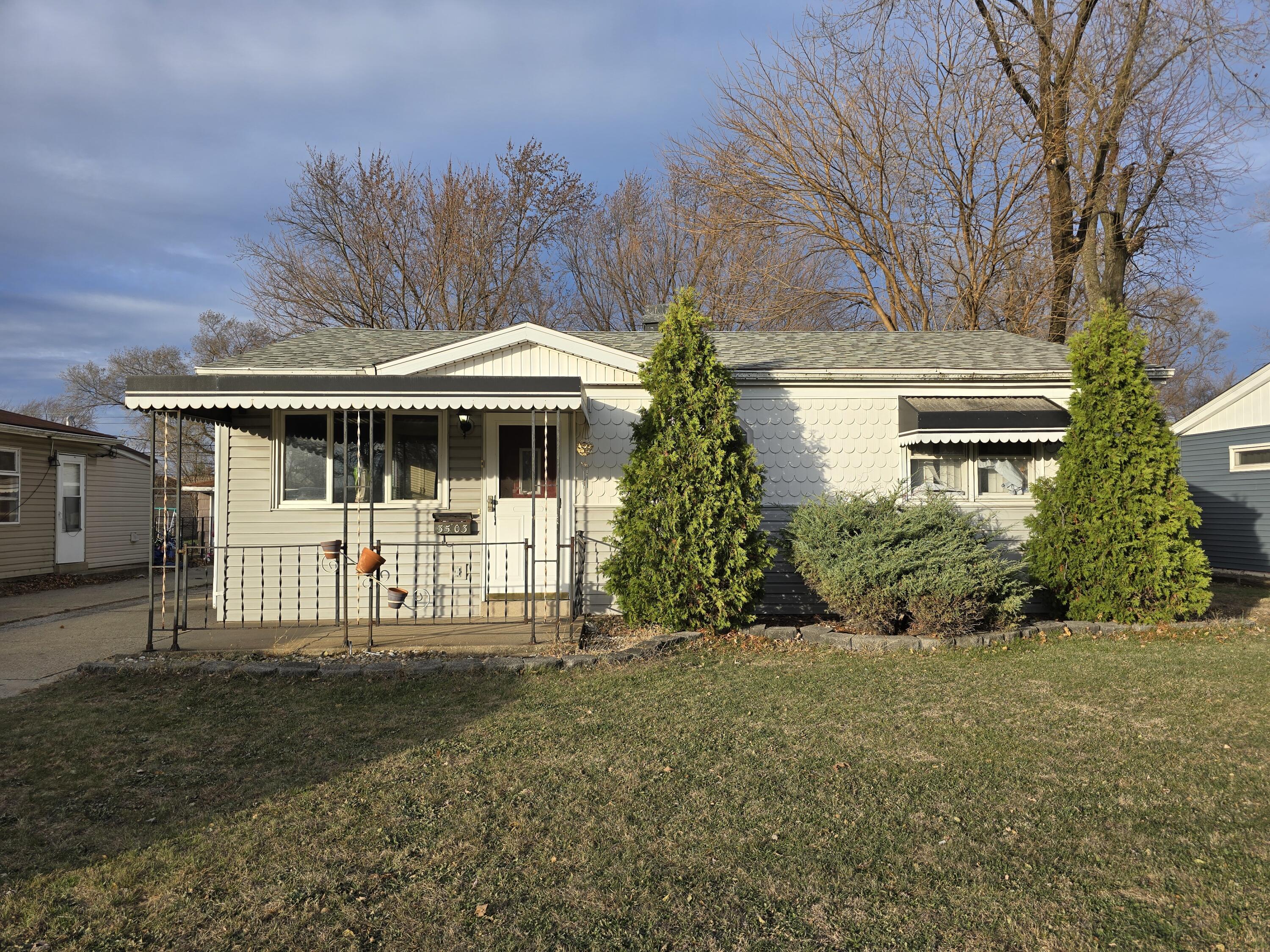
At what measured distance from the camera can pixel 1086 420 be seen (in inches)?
350

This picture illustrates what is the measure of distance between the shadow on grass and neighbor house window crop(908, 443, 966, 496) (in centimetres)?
600

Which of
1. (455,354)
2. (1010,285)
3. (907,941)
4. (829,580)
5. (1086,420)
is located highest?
(1010,285)

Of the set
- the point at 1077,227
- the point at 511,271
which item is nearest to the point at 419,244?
the point at 511,271

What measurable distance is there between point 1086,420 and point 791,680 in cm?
513

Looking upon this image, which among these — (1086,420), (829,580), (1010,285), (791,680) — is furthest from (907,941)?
(1010,285)

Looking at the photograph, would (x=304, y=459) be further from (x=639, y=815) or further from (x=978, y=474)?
(x=978, y=474)

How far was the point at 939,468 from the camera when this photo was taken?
998cm

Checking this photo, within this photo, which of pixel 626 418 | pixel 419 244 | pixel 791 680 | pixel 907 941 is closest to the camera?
pixel 907 941

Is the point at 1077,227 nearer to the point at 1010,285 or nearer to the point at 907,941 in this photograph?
the point at 1010,285

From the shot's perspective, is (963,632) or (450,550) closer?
(963,632)

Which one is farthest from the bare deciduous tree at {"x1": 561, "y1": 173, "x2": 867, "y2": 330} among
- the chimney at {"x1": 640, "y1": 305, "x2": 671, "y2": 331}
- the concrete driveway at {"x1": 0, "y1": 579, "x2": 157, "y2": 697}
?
the concrete driveway at {"x1": 0, "y1": 579, "x2": 157, "y2": 697}

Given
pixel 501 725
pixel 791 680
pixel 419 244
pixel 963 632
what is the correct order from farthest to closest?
pixel 419 244, pixel 963 632, pixel 791 680, pixel 501 725

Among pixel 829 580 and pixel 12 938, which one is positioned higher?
pixel 829 580

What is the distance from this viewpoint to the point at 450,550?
9.02 m
